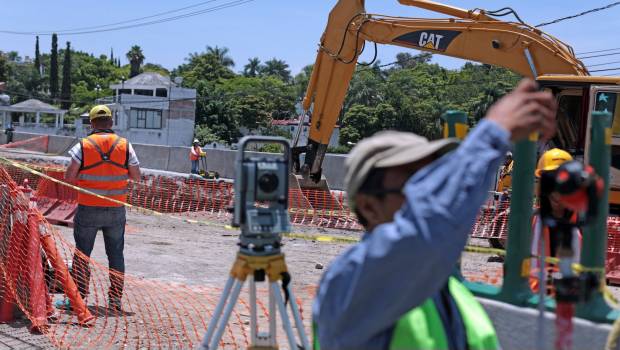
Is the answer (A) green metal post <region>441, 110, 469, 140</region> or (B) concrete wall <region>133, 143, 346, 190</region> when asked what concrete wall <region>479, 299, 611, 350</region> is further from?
(B) concrete wall <region>133, 143, 346, 190</region>

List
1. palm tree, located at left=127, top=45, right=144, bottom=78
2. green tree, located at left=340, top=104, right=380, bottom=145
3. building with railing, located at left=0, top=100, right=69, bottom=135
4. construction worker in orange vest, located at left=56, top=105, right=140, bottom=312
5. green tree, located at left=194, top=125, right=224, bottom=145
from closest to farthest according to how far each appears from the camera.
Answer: construction worker in orange vest, located at left=56, top=105, right=140, bottom=312, green tree, located at left=194, top=125, right=224, bottom=145, building with railing, located at left=0, top=100, right=69, bottom=135, green tree, located at left=340, top=104, right=380, bottom=145, palm tree, located at left=127, top=45, right=144, bottom=78

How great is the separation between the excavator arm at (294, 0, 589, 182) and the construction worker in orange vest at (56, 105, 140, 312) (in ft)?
23.3

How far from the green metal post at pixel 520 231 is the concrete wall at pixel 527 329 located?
52 millimetres

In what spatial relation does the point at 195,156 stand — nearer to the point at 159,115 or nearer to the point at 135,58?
the point at 159,115

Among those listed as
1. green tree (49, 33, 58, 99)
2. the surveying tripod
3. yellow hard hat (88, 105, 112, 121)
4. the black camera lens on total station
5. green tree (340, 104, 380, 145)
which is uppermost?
green tree (49, 33, 58, 99)

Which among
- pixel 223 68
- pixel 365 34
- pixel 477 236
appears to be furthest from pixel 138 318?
pixel 223 68

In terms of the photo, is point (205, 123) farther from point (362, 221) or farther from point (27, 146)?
point (362, 221)

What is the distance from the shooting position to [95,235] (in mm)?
6188

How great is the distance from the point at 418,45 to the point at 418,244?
37.1 ft

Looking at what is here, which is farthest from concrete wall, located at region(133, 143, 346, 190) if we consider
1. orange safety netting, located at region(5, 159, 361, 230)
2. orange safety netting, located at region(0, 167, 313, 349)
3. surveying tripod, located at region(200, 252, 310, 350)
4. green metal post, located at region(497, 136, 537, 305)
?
green metal post, located at region(497, 136, 537, 305)

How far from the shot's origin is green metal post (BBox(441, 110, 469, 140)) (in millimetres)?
3035

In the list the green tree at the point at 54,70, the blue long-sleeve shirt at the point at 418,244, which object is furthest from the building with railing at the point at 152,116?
the blue long-sleeve shirt at the point at 418,244

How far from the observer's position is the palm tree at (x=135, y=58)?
103 metres

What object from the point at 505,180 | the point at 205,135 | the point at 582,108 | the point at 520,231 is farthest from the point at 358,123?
the point at 520,231
